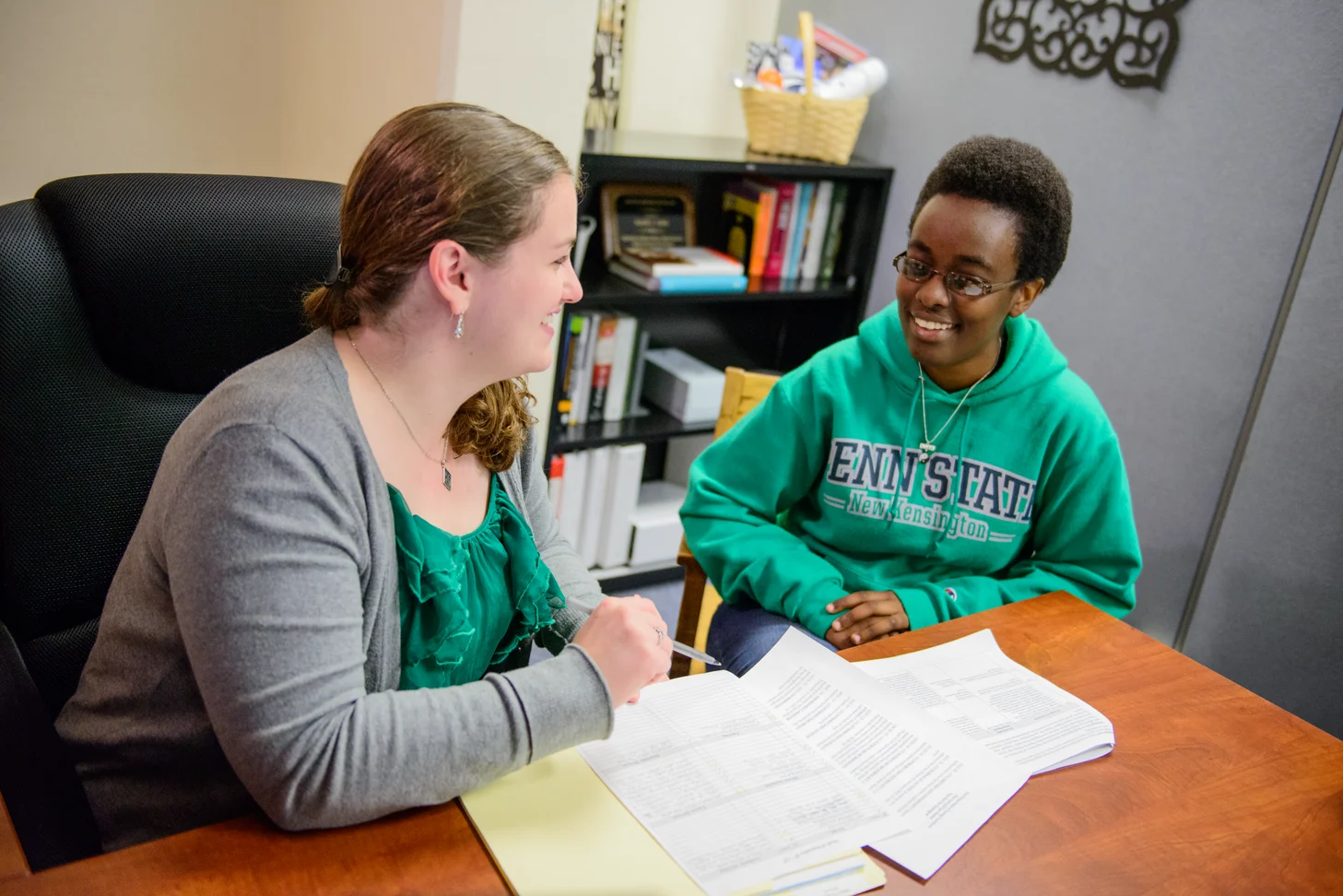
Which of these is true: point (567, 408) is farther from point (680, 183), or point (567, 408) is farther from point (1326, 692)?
point (1326, 692)

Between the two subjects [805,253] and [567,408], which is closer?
[567,408]

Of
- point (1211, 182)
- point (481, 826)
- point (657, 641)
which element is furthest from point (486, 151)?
point (1211, 182)

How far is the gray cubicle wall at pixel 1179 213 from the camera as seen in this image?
204cm

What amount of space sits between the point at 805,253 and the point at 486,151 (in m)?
1.97

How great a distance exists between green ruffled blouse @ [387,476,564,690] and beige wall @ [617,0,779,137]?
6.27 feet

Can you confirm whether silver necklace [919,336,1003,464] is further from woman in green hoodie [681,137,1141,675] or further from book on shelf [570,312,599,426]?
book on shelf [570,312,599,426]

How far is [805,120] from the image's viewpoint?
262 cm

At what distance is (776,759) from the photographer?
101cm

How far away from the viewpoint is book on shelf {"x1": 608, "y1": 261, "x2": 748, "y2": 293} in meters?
2.52

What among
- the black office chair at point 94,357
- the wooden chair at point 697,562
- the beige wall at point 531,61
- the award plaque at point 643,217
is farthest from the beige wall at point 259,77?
the black office chair at point 94,357

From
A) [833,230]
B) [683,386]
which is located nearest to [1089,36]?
[833,230]

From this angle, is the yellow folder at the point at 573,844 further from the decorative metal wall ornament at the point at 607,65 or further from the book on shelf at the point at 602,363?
the decorative metal wall ornament at the point at 607,65

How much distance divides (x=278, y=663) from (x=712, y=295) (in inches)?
74.9

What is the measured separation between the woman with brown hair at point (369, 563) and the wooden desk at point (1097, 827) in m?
0.04
